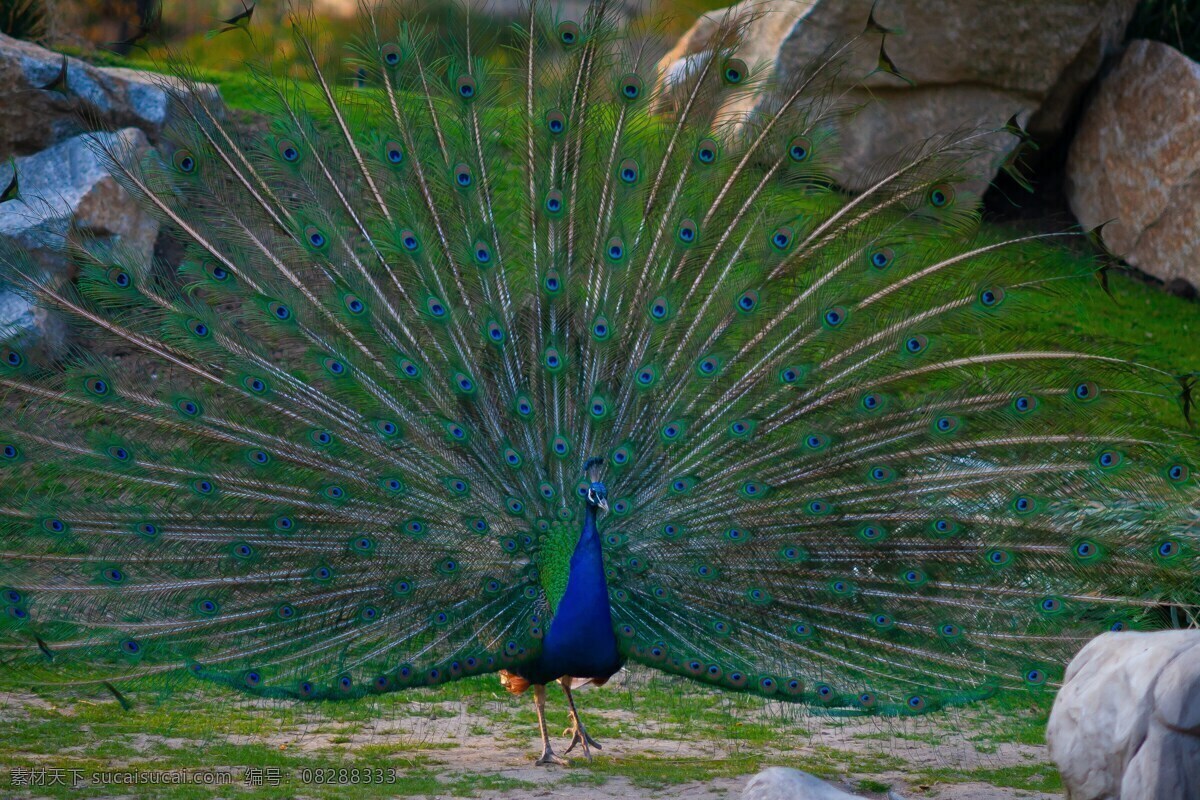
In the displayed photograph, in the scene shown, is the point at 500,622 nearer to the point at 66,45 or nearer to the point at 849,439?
the point at 849,439

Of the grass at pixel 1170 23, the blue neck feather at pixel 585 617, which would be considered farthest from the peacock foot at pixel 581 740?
the grass at pixel 1170 23

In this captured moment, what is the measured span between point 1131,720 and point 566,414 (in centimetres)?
262

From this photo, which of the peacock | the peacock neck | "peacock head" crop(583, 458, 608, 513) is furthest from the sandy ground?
"peacock head" crop(583, 458, 608, 513)

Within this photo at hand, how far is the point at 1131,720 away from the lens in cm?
325

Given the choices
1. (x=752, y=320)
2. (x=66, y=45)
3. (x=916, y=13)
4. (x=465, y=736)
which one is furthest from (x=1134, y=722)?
(x=66, y=45)

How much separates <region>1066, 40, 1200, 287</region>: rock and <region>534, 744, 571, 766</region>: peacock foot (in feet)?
22.9

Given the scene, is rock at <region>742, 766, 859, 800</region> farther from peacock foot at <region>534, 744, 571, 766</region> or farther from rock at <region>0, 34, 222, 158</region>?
rock at <region>0, 34, 222, 158</region>

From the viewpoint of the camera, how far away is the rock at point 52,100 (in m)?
8.84

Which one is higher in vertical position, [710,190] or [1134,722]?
[710,190]

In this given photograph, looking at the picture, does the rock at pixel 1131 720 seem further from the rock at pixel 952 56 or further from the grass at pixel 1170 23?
the grass at pixel 1170 23

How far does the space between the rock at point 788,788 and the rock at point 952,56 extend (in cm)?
693

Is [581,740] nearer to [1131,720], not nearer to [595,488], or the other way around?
[595,488]

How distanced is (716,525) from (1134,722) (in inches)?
82.8

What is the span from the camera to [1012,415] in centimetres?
495
